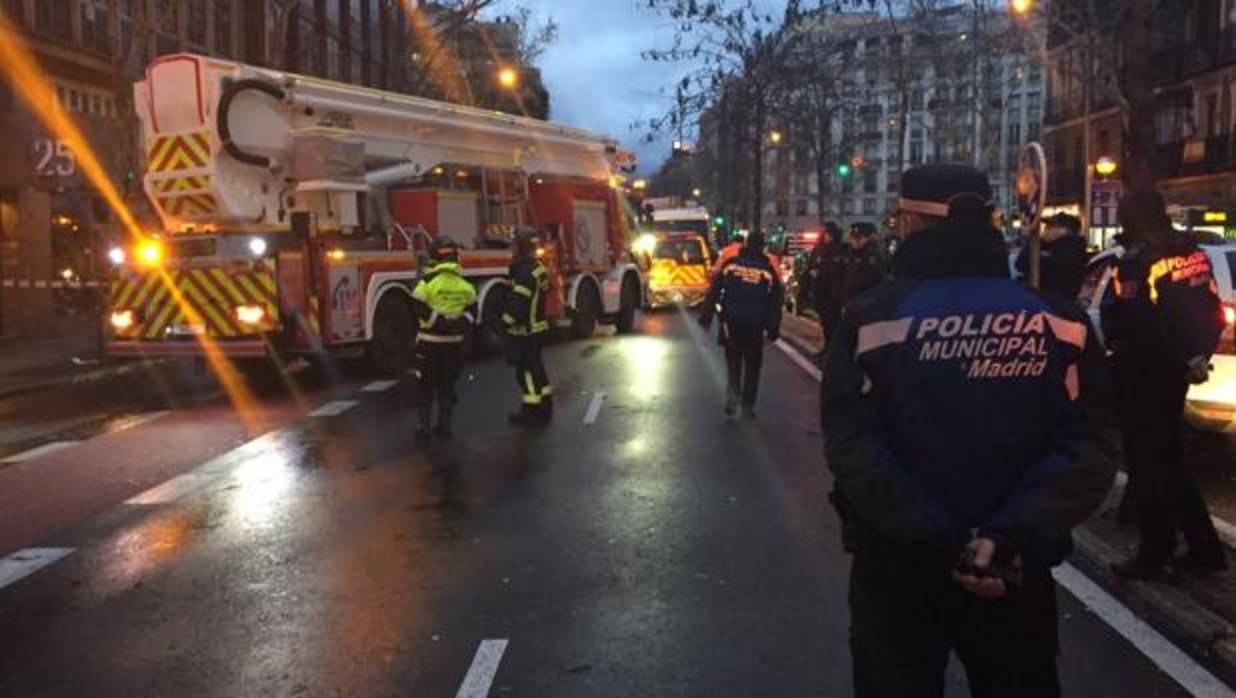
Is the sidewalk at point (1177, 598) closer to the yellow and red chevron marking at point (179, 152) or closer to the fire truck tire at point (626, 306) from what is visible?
the yellow and red chevron marking at point (179, 152)

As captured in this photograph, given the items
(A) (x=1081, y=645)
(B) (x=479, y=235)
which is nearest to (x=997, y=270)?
(A) (x=1081, y=645)

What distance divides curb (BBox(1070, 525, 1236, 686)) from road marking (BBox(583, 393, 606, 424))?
6.02m

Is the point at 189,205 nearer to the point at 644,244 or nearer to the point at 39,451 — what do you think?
the point at 39,451

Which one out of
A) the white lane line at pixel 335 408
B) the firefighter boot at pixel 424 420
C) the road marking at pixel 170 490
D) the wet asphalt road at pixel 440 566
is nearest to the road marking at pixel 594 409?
the wet asphalt road at pixel 440 566

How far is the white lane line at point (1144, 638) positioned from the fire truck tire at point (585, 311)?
51.3 ft

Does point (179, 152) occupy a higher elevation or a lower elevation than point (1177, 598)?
higher

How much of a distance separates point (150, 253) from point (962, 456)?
1343 centimetres

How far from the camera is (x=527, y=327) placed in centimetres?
1168

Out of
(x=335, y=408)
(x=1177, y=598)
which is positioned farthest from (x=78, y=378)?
(x=1177, y=598)

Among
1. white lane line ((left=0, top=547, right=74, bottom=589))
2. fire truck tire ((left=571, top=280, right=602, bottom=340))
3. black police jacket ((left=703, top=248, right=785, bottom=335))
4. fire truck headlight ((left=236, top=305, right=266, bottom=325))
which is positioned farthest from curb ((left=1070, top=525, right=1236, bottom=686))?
fire truck tire ((left=571, top=280, right=602, bottom=340))

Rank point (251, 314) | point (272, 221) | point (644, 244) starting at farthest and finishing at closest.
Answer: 1. point (644, 244)
2. point (272, 221)
3. point (251, 314)

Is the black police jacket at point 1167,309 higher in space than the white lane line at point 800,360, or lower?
higher

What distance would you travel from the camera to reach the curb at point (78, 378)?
1464 cm

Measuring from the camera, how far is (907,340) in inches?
115
